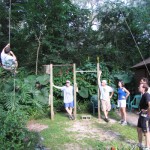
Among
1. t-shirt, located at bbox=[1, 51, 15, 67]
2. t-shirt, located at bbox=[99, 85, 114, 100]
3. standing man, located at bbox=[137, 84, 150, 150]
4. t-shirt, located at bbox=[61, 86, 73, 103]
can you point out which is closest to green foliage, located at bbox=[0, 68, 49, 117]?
t-shirt, located at bbox=[1, 51, 15, 67]

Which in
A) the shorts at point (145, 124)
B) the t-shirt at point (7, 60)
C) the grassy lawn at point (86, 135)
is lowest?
the grassy lawn at point (86, 135)

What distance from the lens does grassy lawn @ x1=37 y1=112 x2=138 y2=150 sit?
5.65m

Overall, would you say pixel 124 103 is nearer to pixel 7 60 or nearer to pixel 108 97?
pixel 108 97

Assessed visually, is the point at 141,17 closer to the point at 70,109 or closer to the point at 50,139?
the point at 70,109

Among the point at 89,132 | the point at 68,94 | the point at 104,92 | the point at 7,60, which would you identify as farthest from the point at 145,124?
the point at 7,60

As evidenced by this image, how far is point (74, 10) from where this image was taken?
1388cm

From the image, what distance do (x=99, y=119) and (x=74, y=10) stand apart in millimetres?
7437

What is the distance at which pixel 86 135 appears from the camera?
659cm

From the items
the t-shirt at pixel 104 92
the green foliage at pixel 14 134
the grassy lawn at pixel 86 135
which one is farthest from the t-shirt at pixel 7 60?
the t-shirt at pixel 104 92

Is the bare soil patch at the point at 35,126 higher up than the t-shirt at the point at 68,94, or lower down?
lower down

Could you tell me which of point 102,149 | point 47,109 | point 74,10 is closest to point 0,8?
point 74,10

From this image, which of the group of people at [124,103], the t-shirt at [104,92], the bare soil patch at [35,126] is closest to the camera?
the group of people at [124,103]

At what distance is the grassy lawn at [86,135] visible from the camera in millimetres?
5653

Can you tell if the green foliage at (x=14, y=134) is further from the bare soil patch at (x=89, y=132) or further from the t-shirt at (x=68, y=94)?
the t-shirt at (x=68, y=94)
